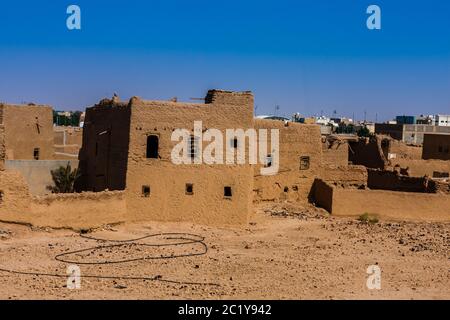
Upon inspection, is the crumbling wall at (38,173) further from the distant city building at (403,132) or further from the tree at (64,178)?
the distant city building at (403,132)

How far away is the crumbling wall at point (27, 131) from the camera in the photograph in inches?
1133

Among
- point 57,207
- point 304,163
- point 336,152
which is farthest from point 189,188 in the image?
point 336,152

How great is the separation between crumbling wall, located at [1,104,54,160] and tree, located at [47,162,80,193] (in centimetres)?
457

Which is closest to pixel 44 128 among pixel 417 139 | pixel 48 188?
pixel 48 188

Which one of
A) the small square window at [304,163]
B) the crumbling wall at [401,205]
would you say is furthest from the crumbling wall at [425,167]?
the crumbling wall at [401,205]

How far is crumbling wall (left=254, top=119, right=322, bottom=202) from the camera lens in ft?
83.9

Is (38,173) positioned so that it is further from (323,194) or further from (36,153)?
(323,194)

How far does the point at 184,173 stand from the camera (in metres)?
21.1

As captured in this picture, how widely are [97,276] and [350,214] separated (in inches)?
495

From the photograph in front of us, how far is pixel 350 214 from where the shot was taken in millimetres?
24047

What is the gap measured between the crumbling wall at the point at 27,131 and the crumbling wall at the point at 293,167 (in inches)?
478

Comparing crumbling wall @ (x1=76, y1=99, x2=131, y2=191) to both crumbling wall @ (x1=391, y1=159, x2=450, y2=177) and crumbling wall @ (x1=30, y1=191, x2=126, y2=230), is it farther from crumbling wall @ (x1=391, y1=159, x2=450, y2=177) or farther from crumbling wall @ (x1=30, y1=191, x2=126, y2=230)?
crumbling wall @ (x1=391, y1=159, x2=450, y2=177)

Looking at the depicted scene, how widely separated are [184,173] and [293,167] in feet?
22.1
